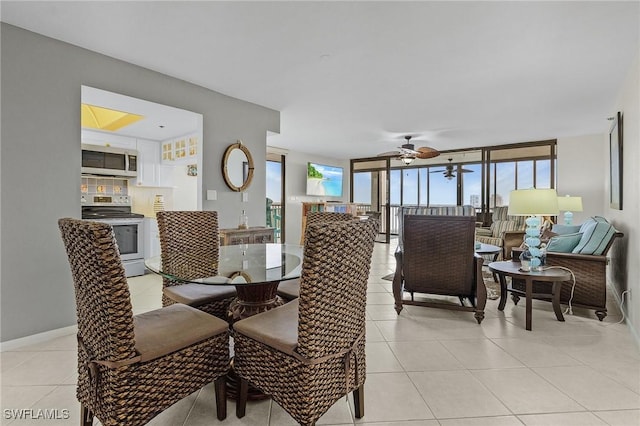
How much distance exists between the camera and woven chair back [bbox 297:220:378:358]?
47.7 inches

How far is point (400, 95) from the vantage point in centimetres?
374

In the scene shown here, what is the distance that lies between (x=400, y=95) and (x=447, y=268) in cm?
206

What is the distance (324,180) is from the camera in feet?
27.4

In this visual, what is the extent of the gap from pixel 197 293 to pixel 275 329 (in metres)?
0.84

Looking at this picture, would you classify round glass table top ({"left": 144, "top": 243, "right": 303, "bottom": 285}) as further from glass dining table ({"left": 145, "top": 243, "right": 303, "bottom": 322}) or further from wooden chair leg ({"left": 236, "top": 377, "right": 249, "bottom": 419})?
wooden chair leg ({"left": 236, "top": 377, "right": 249, "bottom": 419})

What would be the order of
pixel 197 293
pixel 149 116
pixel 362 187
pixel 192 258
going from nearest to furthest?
pixel 197 293
pixel 192 258
pixel 149 116
pixel 362 187

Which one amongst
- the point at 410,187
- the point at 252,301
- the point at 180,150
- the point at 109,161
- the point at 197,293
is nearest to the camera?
the point at 252,301

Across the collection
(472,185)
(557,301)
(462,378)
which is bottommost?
(462,378)

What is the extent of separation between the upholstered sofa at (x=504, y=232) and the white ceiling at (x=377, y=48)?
2.00 m

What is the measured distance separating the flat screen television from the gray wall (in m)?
5.31

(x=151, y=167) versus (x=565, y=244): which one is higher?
(x=151, y=167)

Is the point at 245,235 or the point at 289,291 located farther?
the point at 245,235

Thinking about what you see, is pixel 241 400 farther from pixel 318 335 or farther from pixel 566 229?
pixel 566 229

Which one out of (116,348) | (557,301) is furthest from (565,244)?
(116,348)
